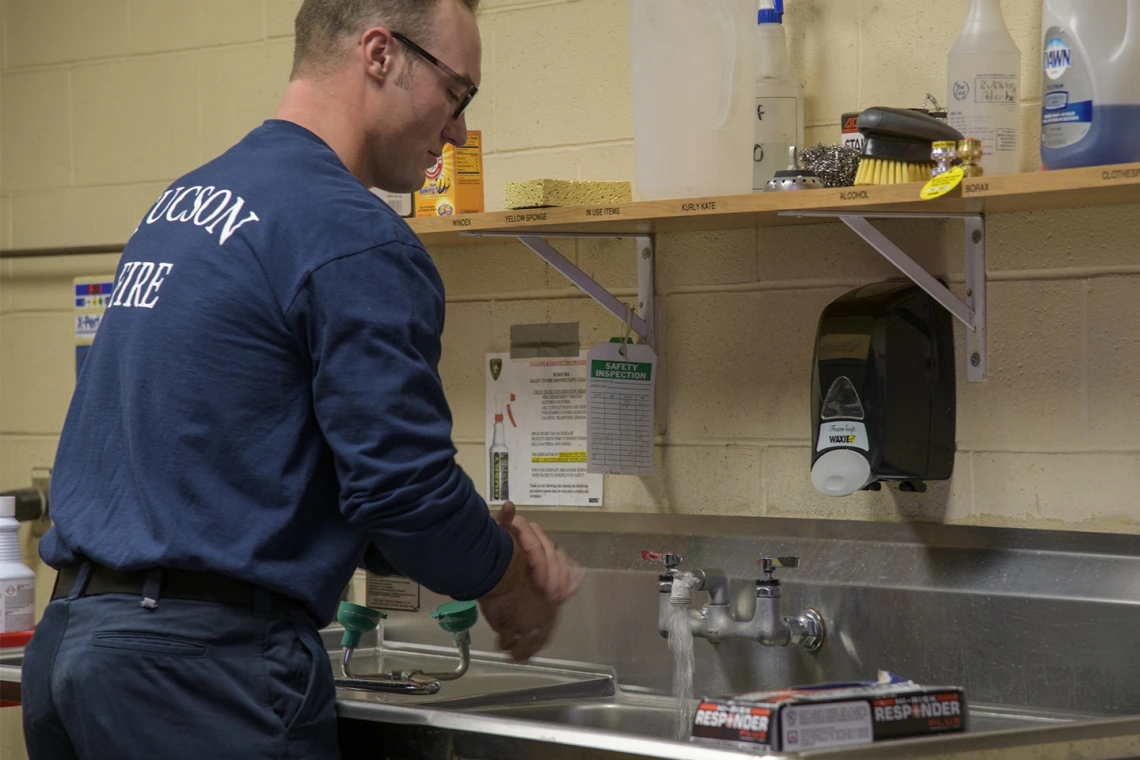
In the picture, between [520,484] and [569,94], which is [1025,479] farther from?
[569,94]

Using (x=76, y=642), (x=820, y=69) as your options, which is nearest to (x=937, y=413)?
(x=820, y=69)

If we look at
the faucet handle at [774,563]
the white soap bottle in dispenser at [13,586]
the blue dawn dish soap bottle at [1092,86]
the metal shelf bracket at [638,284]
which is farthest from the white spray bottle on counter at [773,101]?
the white soap bottle in dispenser at [13,586]

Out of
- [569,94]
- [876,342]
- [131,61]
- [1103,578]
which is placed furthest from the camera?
[131,61]

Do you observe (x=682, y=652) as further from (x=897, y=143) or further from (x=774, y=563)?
(x=897, y=143)

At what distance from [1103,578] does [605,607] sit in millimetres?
735

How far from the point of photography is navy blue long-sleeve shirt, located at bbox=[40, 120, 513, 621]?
138 cm

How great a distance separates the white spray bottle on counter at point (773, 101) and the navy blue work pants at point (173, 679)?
0.96m

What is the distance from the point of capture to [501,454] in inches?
91.4

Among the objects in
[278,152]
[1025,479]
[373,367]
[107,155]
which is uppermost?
[107,155]

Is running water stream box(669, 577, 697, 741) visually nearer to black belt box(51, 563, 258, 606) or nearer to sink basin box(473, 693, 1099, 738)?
sink basin box(473, 693, 1099, 738)

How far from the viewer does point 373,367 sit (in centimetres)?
138

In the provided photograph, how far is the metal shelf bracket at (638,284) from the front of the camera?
2.13 metres

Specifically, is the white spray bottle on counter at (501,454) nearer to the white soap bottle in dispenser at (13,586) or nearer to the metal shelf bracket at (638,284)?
the metal shelf bracket at (638,284)

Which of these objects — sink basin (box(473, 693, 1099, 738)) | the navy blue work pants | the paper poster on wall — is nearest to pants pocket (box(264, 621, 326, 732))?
the navy blue work pants
